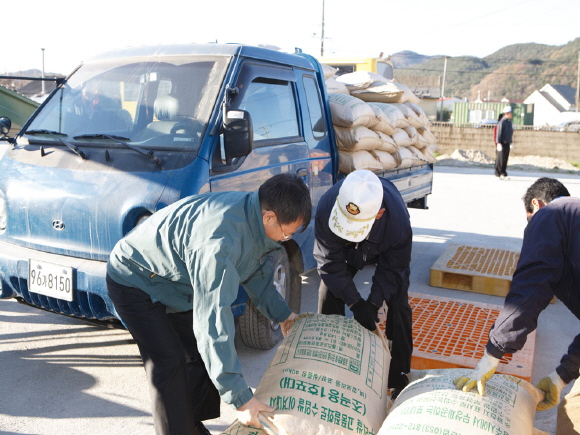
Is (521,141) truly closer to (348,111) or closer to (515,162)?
(515,162)

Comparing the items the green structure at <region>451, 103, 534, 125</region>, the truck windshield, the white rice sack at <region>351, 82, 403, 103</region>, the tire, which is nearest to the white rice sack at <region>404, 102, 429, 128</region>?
the white rice sack at <region>351, 82, 403, 103</region>

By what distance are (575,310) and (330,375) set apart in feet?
3.87

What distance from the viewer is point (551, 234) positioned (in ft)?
7.54

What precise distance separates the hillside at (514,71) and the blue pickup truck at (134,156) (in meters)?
111

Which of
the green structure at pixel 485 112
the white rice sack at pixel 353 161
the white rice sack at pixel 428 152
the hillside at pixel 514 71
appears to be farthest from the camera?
the hillside at pixel 514 71

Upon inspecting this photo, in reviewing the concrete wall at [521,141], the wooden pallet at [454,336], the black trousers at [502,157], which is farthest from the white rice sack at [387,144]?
the concrete wall at [521,141]

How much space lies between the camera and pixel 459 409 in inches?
88.4

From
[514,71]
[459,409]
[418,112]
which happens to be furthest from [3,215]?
[514,71]

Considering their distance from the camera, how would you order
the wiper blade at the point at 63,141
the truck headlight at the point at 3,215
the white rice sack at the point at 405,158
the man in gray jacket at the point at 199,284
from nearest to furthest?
the man in gray jacket at the point at 199,284 → the wiper blade at the point at 63,141 → the truck headlight at the point at 3,215 → the white rice sack at the point at 405,158

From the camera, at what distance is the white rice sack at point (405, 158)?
6227mm

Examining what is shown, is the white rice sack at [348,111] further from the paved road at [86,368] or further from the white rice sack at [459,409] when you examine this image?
the white rice sack at [459,409]

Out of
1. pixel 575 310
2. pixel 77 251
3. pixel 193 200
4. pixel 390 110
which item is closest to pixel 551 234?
pixel 575 310

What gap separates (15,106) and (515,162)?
18377 mm

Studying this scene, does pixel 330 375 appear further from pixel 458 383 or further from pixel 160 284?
pixel 160 284
